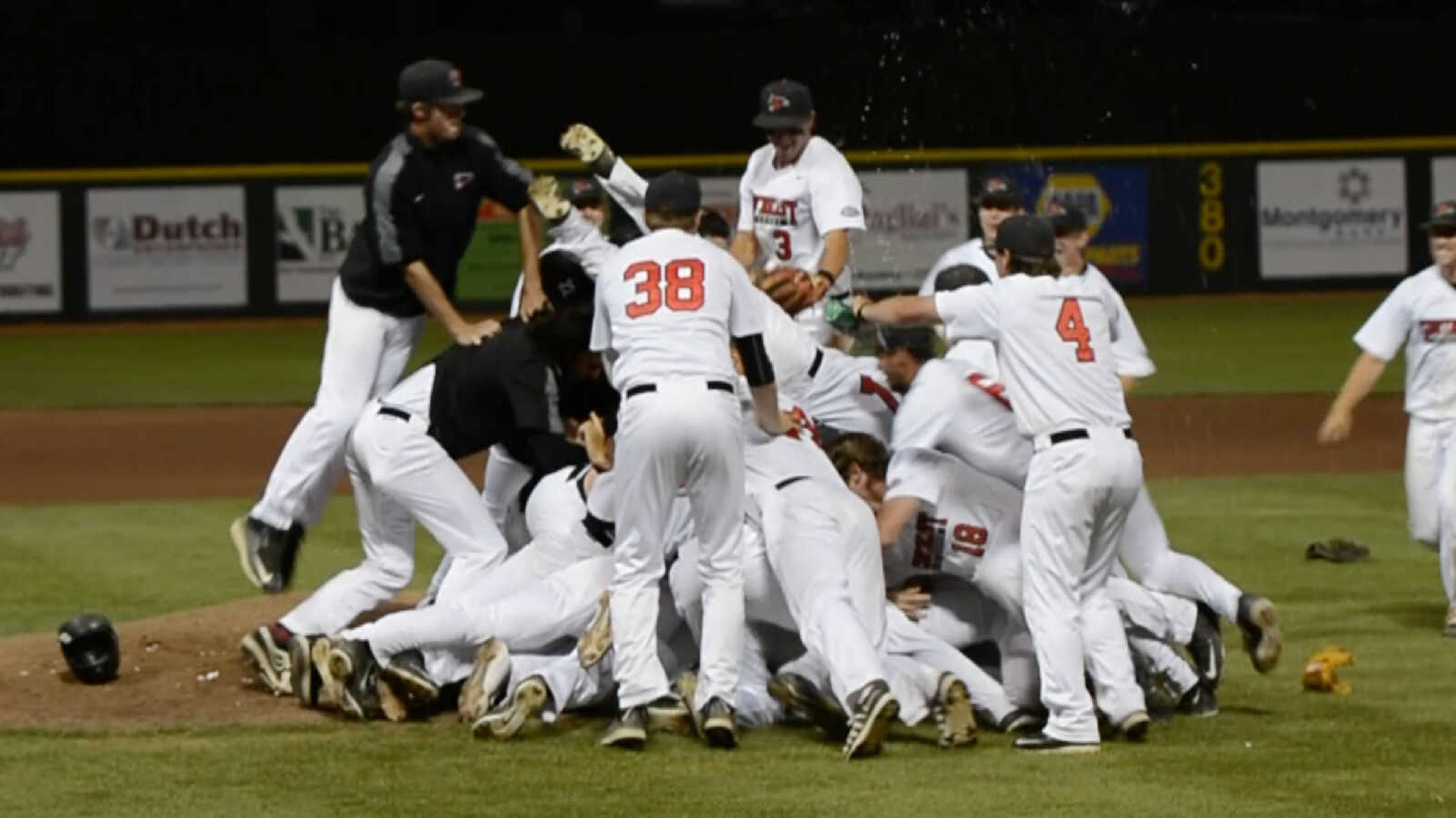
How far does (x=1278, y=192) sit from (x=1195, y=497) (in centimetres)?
1013

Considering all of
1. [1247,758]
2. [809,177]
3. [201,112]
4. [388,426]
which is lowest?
[1247,758]

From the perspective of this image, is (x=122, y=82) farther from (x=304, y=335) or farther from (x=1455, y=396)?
(x=1455, y=396)

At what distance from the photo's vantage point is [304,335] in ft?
75.1

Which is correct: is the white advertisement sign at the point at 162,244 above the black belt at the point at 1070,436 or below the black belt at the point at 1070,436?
above

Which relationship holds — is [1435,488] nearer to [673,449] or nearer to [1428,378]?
[1428,378]

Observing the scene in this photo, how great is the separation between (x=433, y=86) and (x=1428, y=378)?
4.23 metres

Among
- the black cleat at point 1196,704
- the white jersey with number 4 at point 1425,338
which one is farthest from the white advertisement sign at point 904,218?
the black cleat at point 1196,704

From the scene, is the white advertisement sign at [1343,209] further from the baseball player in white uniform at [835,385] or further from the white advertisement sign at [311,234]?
the baseball player in white uniform at [835,385]

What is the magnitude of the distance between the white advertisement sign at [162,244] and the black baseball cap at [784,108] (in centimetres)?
1279

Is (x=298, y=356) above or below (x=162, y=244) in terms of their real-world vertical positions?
below

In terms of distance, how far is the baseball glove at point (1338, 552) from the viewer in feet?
39.4

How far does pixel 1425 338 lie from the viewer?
406 inches

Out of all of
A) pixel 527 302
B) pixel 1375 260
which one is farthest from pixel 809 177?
pixel 1375 260

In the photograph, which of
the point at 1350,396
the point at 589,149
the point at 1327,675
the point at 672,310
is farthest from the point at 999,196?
the point at 672,310
